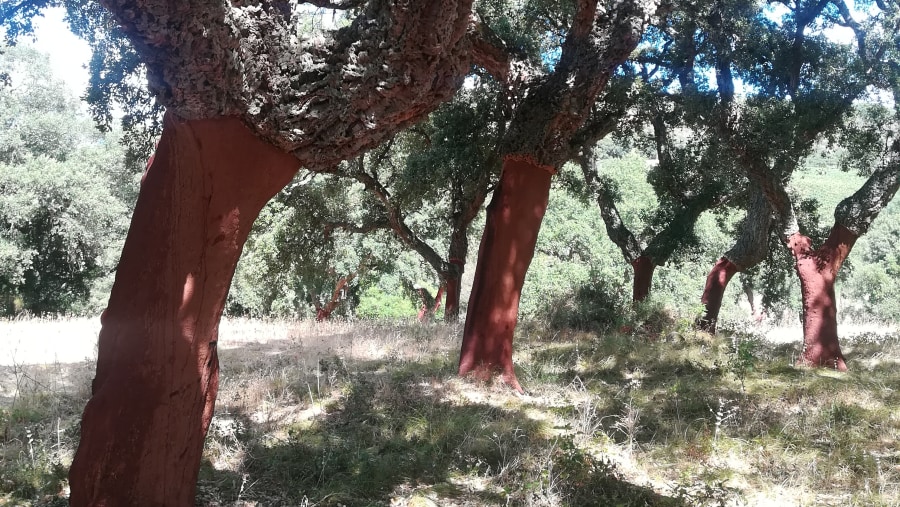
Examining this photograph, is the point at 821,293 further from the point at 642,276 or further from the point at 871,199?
the point at 642,276

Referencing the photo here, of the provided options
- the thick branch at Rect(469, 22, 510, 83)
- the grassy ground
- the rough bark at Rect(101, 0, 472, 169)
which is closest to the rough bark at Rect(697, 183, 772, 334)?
the grassy ground

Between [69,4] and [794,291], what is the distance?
39.2m

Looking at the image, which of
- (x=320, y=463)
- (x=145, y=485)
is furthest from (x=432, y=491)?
(x=145, y=485)

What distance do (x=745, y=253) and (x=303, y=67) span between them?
986 centimetres

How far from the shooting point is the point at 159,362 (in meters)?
2.90

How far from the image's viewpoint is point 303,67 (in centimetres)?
297

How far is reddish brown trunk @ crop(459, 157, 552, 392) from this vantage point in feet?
20.7

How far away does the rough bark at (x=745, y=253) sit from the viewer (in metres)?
10.7

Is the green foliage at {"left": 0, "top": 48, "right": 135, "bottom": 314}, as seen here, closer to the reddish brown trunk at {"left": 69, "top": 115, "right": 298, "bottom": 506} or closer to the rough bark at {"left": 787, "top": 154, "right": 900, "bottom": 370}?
the reddish brown trunk at {"left": 69, "top": 115, "right": 298, "bottom": 506}

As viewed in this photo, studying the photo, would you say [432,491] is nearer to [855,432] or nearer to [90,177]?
[855,432]

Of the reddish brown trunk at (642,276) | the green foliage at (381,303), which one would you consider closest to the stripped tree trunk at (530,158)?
the reddish brown trunk at (642,276)

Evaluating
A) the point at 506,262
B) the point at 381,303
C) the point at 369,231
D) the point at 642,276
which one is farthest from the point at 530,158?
the point at 381,303

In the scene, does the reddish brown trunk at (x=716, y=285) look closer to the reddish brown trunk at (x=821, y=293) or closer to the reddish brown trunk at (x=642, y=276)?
the reddish brown trunk at (x=642, y=276)

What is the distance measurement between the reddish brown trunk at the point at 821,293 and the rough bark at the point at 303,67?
718 cm
